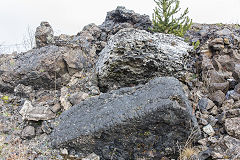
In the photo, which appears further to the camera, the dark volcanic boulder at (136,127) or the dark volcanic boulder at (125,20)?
the dark volcanic boulder at (125,20)

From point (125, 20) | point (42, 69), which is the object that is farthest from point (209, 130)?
point (125, 20)

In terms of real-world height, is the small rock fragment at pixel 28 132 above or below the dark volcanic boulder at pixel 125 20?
below

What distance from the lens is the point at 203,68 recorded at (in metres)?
6.96

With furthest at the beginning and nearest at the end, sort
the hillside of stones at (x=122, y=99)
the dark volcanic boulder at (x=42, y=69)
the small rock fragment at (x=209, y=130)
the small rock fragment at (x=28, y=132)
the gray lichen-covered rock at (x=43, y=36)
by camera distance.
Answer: the gray lichen-covered rock at (x=43, y=36) < the dark volcanic boulder at (x=42, y=69) < the small rock fragment at (x=28, y=132) < the small rock fragment at (x=209, y=130) < the hillside of stones at (x=122, y=99)

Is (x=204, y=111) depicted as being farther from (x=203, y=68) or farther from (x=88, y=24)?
(x=88, y=24)

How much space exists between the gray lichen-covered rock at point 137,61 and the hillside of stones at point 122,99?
3cm

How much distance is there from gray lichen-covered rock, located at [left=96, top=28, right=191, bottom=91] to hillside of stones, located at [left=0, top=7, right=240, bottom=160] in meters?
0.03

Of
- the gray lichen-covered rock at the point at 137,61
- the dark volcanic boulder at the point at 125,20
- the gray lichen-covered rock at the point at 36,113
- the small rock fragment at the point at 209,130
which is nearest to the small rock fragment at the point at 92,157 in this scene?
the gray lichen-covered rock at the point at 36,113

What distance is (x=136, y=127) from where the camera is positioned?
170 inches

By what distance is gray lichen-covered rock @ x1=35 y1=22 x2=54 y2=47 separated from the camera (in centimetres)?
799

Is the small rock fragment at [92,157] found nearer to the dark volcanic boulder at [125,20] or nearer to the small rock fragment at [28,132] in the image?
the small rock fragment at [28,132]

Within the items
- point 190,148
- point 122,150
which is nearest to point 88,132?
point 122,150

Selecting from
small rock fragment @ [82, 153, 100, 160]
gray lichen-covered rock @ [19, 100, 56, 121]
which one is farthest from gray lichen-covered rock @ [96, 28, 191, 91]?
small rock fragment @ [82, 153, 100, 160]

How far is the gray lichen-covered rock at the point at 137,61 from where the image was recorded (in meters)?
6.11
